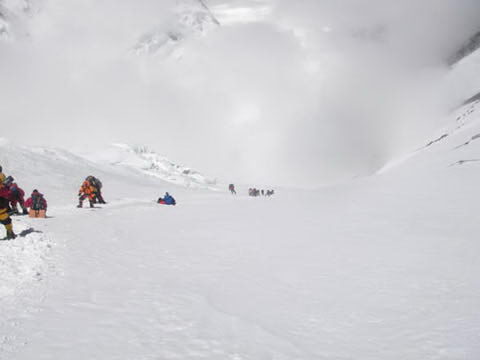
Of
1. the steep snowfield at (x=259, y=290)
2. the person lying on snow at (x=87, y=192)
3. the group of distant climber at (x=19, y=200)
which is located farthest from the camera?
the person lying on snow at (x=87, y=192)

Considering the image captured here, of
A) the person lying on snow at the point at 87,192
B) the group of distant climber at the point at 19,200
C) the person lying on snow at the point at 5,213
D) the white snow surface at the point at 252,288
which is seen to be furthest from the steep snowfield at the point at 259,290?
the person lying on snow at the point at 87,192

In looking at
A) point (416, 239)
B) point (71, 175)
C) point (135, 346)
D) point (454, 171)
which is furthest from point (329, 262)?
point (71, 175)

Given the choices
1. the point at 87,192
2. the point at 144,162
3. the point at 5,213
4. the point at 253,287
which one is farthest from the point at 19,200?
the point at 144,162

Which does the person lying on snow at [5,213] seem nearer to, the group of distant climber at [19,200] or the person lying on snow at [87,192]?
the group of distant climber at [19,200]

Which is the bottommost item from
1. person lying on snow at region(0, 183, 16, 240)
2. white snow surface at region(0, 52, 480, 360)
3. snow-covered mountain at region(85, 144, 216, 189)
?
white snow surface at region(0, 52, 480, 360)

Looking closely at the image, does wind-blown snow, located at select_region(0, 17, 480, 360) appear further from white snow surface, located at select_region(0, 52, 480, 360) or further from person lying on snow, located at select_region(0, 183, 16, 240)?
person lying on snow, located at select_region(0, 183, 16, 240)

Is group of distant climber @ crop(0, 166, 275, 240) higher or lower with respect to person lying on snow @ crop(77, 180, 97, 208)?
lower

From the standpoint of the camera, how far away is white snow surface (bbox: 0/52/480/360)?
5465 millimetres

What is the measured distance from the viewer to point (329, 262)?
9.82 meters

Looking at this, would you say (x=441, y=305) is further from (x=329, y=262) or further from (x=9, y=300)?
(x=9, y=300)

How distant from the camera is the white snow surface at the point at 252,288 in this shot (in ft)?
17.9

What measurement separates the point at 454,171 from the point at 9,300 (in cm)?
2078

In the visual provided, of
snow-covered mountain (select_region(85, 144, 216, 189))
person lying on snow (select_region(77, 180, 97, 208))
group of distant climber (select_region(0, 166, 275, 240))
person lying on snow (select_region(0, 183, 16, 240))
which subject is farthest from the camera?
snow-covered mountain (select_region(85, 144, 216, 189))

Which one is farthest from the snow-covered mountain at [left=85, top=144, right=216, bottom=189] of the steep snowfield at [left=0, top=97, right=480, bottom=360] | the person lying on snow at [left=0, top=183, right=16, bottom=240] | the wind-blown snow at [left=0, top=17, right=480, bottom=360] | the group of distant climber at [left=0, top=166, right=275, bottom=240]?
the person lying on snow at [left=0, top=183, right=16, bottom=240]
